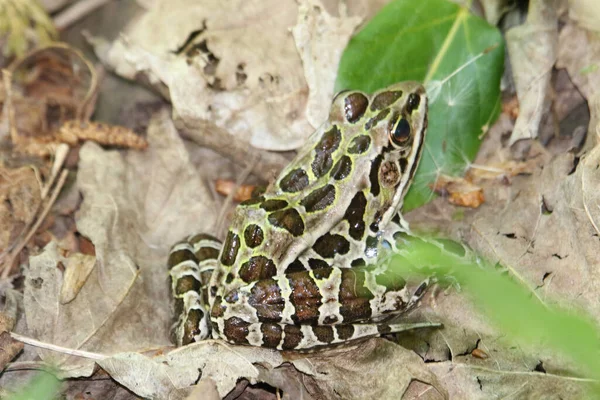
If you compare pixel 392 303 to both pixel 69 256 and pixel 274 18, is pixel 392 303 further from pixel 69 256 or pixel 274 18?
pixel 274 18

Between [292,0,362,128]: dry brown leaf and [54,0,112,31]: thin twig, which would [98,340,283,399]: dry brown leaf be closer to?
[292,0,362,128]: dry brown leaf

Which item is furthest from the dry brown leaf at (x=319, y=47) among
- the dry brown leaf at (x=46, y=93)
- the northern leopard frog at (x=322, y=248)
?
the dry brown leaf at (x=46, y=93)

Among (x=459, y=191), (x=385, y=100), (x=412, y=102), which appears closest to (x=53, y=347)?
(x=385, y=100)

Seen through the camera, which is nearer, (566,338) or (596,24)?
(566,338)

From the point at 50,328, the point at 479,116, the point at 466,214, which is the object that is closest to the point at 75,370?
the point at 50,328

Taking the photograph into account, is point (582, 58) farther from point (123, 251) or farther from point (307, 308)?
point (123, 251)

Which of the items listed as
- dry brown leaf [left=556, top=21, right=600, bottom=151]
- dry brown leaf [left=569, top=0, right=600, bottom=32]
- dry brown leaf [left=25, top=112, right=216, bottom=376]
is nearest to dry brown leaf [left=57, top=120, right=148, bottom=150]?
dry brown leaf [left=25, top=112, right=216, bottom=376]
